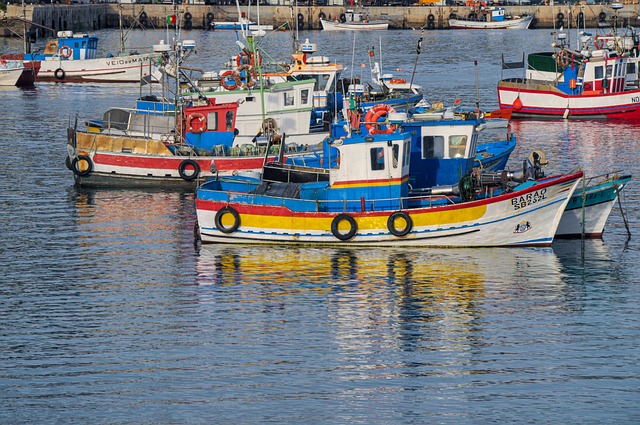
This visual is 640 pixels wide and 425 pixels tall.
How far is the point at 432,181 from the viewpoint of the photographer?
39031 mm

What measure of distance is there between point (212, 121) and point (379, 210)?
14.6 m

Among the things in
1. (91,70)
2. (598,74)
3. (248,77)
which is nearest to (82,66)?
(91,70)

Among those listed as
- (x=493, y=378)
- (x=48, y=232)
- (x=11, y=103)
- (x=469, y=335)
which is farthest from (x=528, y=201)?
(x=11, y=103)

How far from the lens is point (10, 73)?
92.1 m

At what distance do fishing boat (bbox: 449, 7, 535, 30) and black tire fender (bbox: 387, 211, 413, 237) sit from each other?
129976 millimetres

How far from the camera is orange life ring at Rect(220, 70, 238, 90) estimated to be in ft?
Result: 174

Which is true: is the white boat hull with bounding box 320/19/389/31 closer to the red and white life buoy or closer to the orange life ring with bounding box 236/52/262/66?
the red and white life buoy

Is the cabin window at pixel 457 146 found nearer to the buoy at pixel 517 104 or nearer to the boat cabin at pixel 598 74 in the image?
the boat cabin at pixel 598 74

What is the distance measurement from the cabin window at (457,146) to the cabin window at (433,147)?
0.96ft

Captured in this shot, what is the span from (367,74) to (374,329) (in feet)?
221

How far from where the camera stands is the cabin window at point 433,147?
39.0 metres

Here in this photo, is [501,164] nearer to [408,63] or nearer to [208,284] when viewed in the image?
[208,284]

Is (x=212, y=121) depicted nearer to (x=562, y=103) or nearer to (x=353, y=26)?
(x=562, y=103)

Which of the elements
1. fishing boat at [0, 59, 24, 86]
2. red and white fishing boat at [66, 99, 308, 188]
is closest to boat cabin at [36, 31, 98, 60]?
fishing boat at [0, 59, 24, 86]
